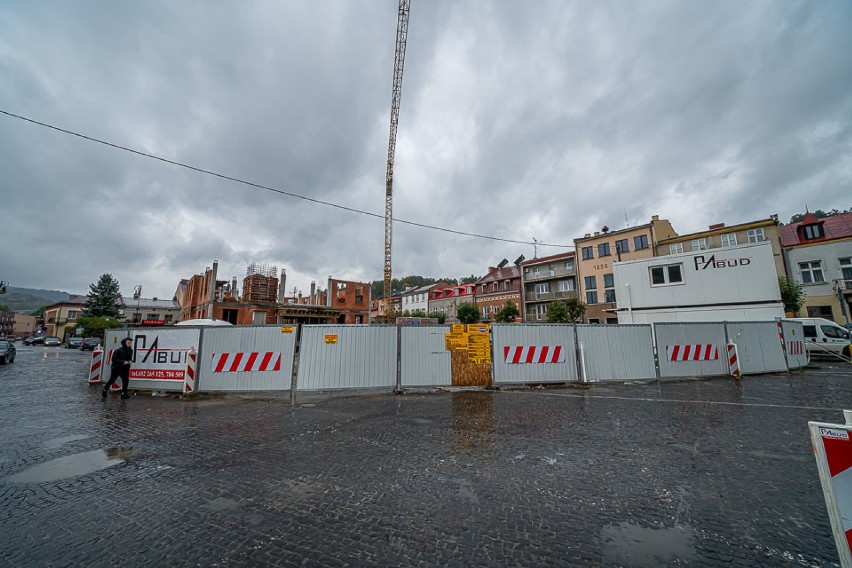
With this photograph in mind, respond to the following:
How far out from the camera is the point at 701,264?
17.2 m

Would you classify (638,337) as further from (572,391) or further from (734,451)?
(734,451)

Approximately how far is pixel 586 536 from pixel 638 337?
1083 centimetres

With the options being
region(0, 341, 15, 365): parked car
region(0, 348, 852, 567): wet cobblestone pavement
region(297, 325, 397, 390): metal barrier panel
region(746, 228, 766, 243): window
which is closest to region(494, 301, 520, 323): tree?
region(746, 228, 766, 243): window

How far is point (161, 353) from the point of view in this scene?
10.6 meters

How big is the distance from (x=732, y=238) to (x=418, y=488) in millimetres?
39907

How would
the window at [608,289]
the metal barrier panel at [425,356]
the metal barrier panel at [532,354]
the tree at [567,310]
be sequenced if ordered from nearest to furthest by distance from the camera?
1. the metal barrier panel at [425,356]
2. the metal barrier panel at [532,354]
3. the window at [608,289]
4. the tree at [567,310]

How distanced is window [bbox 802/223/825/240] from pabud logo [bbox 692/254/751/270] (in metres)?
22.1

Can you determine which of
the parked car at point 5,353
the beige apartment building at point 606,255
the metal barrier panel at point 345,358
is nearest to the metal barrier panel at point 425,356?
the metal barrier panel at point 345,358

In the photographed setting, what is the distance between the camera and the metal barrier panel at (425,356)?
10.5 meters

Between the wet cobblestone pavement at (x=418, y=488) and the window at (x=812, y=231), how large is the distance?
3329 centimetres

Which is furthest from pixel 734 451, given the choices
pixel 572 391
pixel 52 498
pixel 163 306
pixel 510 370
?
pixel 163 306

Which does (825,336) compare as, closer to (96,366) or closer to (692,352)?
(692,352)

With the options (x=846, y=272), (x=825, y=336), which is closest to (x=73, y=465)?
(x=825, y=336)

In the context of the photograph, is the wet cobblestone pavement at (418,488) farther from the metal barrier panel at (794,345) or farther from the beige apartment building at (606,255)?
the beige apartment building at (606,255)
